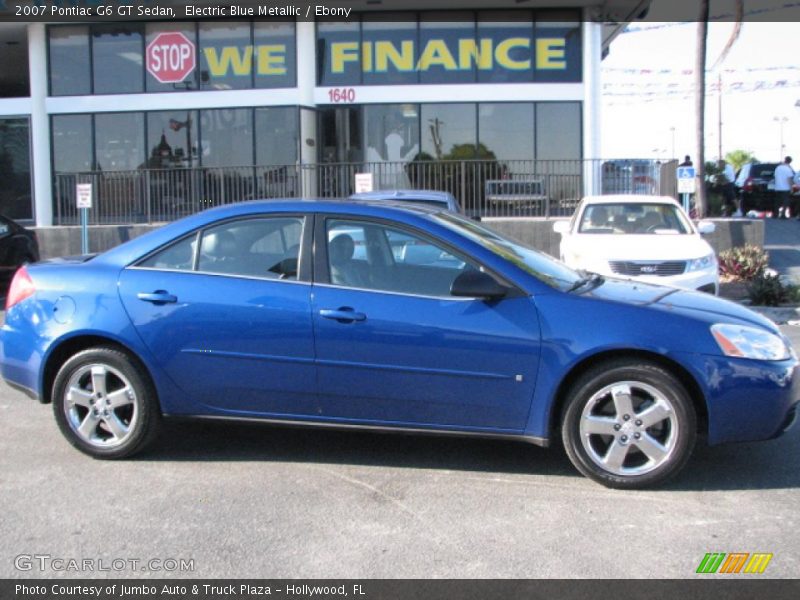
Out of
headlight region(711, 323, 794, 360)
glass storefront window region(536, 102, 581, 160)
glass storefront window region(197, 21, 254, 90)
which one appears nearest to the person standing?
glass storefront window region(536, 102, 581, 160)

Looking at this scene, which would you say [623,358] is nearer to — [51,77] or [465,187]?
[465,187]

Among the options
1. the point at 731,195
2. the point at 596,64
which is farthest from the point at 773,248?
the point at 731,195

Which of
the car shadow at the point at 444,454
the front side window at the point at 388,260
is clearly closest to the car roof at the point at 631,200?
the car shadow at the point at 444,454

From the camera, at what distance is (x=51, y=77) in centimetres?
2173

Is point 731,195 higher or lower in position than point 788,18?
lower

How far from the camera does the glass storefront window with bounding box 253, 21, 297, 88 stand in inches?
831

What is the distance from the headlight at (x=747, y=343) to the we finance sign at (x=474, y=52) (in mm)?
16726

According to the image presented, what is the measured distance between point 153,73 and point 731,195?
17.6 m

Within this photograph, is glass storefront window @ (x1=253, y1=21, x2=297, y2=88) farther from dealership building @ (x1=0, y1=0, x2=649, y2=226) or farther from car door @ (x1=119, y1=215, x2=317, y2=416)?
car door @ (x1=119, y1=215, x2=317, y2=416)

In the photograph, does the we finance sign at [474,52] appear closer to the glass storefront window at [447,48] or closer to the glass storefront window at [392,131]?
the glass storefront window at [447,48]

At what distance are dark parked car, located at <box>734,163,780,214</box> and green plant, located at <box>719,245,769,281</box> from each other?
12997mm

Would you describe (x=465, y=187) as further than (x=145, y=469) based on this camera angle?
Yes

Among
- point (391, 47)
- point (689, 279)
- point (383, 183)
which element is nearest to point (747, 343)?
point (689, 279)

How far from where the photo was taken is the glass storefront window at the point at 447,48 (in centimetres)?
2078
